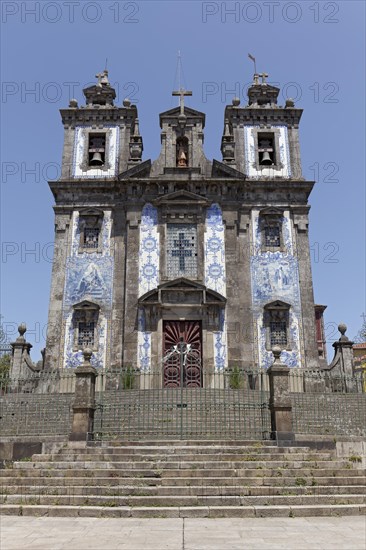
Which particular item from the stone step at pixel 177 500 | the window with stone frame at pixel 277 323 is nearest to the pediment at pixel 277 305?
the window with stone frame at pixel 277 323

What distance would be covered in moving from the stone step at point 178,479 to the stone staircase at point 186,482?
0.7 inches

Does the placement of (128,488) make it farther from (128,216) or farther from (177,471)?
(128,216)

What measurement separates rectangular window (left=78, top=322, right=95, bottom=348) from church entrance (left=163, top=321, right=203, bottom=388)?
2.97 metres

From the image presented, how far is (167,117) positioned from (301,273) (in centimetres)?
960

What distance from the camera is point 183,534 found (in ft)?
21.9

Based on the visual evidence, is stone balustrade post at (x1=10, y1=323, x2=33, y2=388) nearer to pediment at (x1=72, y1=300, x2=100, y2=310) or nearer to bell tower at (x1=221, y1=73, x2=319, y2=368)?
pediment at (x1=72, y1=300, x2=100, y2=310)

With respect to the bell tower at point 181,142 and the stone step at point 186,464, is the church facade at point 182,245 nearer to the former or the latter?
the bell tower at point 181,142

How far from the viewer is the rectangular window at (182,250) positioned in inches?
831

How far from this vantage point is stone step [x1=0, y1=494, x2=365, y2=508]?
8.34 m

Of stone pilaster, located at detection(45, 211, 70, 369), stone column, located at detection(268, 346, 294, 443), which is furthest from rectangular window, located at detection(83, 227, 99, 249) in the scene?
stone column, located at detection(268, 346, 294, 443)

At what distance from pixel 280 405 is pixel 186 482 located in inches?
142

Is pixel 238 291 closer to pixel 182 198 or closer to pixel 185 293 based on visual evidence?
pixel 185 293

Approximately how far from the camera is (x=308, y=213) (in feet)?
73.6

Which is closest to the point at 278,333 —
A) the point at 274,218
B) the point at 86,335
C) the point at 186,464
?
the point at 274,218
